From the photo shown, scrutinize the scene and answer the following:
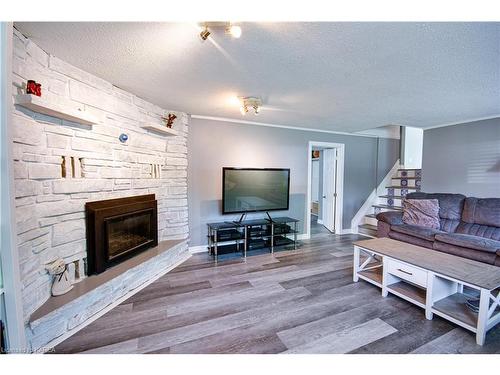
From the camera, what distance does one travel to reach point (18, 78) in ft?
4.95

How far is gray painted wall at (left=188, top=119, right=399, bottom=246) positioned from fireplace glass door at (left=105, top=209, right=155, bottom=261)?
78cm

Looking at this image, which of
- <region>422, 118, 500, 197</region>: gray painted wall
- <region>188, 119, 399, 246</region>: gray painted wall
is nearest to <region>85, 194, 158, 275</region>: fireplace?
<region>188, 119, 399, 246</region>: gray painted wall

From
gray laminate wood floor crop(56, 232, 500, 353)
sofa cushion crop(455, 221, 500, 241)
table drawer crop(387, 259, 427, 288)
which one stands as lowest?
gray laminate wood floor crop(56, 232, 500, 353)

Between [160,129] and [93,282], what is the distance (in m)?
1.84

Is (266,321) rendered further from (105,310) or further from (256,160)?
(256,160)

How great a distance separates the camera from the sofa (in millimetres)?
2607

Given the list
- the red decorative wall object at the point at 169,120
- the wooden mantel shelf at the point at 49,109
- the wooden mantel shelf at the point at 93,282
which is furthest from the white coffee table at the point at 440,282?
the wooden mantel shelf at the point at 49,109

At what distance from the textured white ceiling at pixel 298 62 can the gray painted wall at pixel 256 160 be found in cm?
80

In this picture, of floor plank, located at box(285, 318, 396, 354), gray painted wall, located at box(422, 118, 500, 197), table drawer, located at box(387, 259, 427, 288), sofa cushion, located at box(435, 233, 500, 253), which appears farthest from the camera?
gray painted wall, located at box(422, 118, 500, 197)

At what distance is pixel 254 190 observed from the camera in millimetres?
3689

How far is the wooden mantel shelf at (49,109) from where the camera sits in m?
1.46

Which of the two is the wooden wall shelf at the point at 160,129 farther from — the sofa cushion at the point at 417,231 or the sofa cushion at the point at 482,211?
the sofa cushion at the point at 482,211

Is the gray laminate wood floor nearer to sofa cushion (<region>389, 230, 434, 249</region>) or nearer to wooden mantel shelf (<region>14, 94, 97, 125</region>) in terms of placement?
sofa cushion (<region>389, 230, 434, 249</region>)

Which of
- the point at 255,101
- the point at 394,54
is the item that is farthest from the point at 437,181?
the point at 255,101
